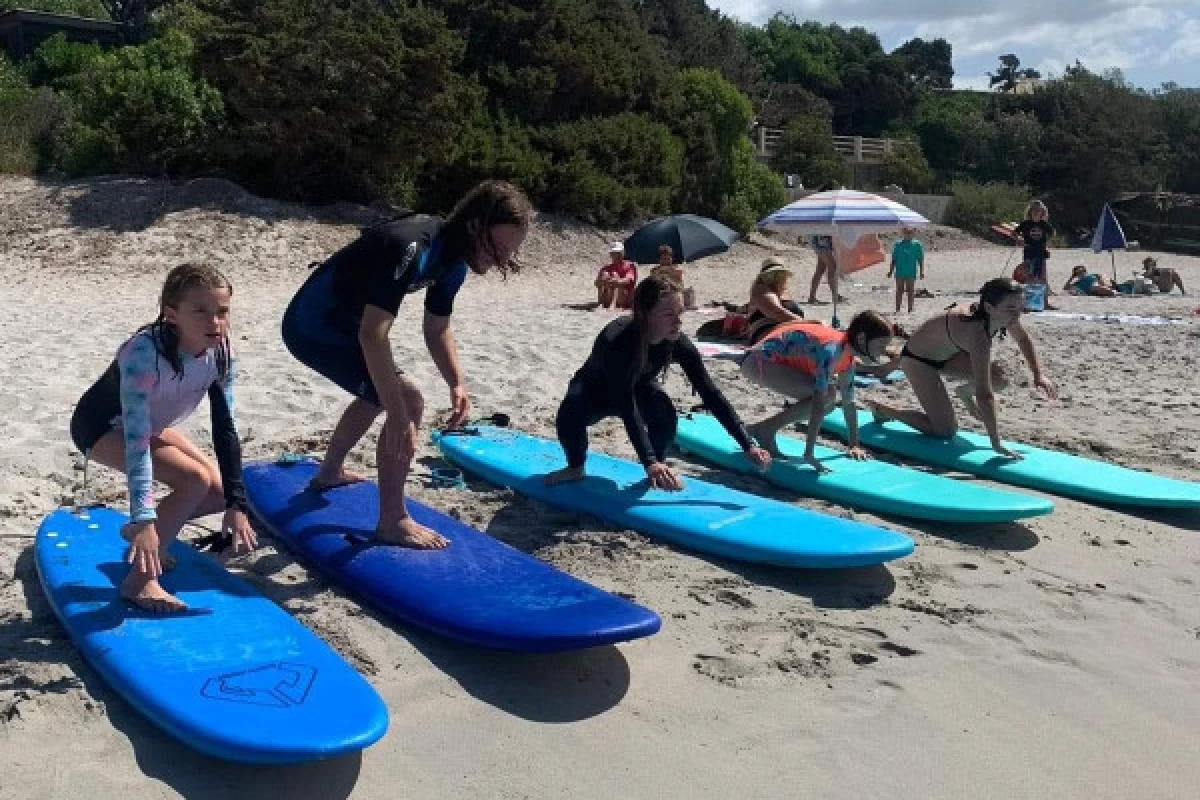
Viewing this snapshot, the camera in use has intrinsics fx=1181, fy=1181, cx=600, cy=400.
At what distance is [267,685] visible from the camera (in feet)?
10.3

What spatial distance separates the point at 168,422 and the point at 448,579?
41.3 inches

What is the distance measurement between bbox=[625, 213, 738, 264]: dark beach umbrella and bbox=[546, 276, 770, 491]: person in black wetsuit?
307 inches

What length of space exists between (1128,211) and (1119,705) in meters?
31.0

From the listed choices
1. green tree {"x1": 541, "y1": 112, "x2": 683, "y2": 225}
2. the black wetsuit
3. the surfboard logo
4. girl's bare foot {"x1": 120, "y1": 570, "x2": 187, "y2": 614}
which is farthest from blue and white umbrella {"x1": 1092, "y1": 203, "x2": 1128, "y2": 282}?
the surfboard logo

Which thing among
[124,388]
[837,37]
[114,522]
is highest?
[837,37]

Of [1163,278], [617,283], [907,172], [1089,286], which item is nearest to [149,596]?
[617,283]

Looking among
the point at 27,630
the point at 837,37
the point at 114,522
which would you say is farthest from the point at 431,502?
the point at 837,37

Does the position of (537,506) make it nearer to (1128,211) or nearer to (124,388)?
(124,388)

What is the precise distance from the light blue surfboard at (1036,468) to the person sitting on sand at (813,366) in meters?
0.62

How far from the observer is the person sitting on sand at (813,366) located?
573 centimetres

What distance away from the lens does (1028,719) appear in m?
3.46

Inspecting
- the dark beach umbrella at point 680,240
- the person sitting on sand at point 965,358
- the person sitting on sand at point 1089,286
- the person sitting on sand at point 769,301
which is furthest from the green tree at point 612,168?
the person sitting on sand at point 965,358

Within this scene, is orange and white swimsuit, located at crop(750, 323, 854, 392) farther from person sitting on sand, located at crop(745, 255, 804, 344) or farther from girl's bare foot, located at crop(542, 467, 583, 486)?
person sitting on sand, located at crop(745, 255, 804, 344)

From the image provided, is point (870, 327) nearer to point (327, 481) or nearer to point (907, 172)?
point (327, 481)
